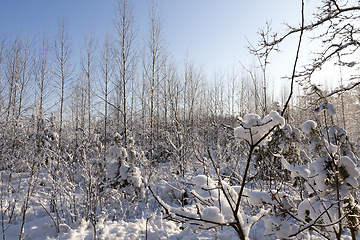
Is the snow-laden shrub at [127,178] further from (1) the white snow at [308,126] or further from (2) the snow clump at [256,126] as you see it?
(2) the snow clump at [256,126]

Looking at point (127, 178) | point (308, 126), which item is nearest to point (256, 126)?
point (308, 126)

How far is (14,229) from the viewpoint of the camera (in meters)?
3.12

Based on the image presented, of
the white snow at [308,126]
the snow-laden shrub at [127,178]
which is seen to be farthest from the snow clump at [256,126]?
the snow-laden shrub at [127,178]

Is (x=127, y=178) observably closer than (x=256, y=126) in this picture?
No

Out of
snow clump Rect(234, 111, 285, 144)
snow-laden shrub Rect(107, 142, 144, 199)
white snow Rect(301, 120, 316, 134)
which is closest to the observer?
snow clump Rect(234, 111, 285, 144)

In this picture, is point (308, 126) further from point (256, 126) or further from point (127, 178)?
point (127, 178)

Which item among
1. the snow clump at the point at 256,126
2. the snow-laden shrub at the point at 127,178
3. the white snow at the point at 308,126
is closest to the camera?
the snow clump at the point at 256,126

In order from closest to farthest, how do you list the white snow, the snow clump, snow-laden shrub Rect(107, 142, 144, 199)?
the snow clump < the white snow < snow-laden shrub Rect(107, 142, 144, 199)

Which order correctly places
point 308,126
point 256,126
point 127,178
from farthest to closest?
1. point 127,178
2. point 308,126
3. point 256,126

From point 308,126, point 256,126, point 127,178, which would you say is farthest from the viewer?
point 127,178

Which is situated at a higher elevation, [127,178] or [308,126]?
[308,126]

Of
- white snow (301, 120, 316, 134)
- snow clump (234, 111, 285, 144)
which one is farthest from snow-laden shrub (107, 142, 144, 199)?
snow clump (234, 111, 285, 144)

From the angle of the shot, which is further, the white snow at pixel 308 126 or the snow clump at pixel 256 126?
the white snow at pixel 308 126

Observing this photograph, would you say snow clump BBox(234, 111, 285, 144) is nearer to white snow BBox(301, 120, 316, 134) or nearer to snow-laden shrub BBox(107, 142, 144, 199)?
white snow BBox(301, 120, 316, 134)
